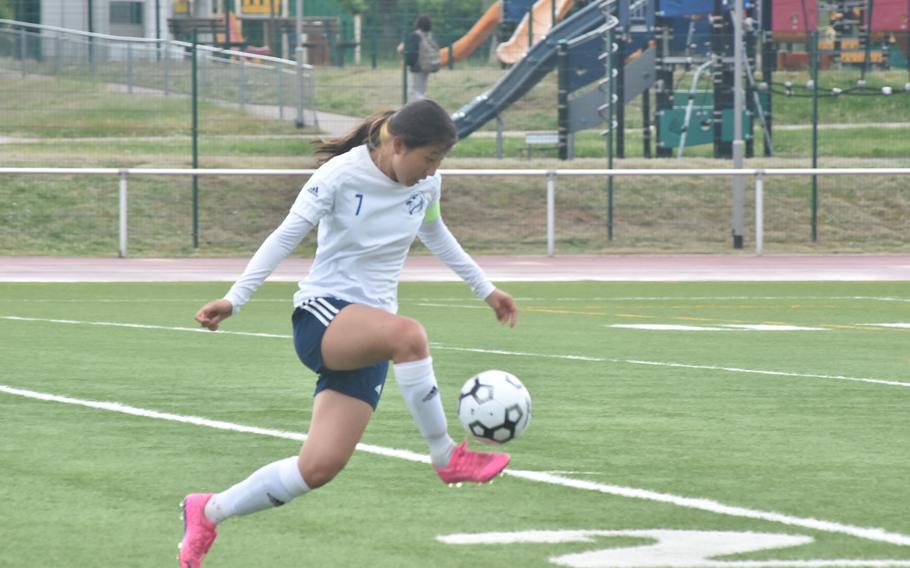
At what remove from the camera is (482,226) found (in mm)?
28344

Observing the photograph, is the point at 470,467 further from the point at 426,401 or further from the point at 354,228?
the point at 354,228

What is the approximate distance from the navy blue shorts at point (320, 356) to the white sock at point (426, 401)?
0.31 ft

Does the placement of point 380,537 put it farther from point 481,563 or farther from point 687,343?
point 687,343

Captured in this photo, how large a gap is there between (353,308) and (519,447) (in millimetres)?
3012

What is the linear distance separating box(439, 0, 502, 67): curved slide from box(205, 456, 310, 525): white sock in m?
25.5

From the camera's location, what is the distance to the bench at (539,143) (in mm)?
32906

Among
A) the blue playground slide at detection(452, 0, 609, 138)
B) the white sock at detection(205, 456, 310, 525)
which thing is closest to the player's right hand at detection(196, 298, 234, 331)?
the white sock at detection(205, 456, 310, 525)

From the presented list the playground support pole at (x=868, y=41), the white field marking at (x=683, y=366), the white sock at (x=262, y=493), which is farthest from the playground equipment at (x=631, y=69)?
the white sock at (x=262, y=493)

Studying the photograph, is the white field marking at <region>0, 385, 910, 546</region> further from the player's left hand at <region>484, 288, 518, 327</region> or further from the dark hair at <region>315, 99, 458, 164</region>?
the dark hair at <region>315, 99, 458, 164</region>

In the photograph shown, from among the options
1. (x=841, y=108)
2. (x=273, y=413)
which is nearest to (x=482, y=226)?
(x=841, y=108)

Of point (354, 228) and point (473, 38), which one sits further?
point (473, 38)

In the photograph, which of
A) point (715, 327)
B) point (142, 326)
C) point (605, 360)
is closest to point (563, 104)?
point (715, 327)

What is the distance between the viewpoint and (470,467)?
21.8 feet

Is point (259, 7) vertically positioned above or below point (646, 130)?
above
